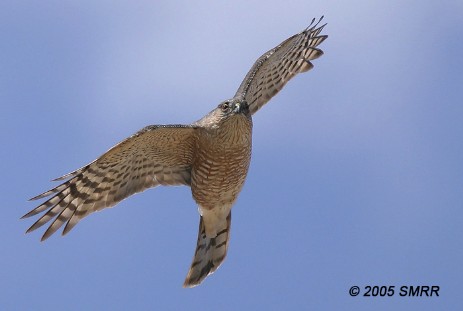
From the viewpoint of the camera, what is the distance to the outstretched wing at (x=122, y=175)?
12297 mm

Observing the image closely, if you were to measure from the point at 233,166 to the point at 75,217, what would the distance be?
2.17 meters

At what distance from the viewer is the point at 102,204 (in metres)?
12.8

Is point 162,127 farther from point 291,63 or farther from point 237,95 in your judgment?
point 291,63

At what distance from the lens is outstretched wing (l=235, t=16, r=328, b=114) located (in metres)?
→ 13.5

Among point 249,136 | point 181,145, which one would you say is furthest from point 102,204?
point 249,136

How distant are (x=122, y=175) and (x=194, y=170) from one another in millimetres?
963

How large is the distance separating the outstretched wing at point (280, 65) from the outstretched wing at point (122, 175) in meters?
1.21

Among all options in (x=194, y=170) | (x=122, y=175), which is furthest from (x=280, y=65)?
(x=122, y=175)

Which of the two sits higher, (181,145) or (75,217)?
(181,145)

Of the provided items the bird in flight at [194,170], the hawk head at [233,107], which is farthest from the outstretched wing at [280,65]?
the hawk head at [233,107]

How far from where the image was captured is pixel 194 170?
1275cm

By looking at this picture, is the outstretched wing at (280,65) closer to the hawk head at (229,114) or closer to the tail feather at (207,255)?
the hawk head at (229,114)

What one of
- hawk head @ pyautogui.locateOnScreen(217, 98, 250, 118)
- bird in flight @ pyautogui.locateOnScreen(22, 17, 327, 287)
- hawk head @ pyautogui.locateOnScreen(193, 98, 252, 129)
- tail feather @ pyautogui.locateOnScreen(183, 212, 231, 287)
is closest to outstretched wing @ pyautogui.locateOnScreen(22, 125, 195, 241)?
bird in flight @ pyautogui.locateOnScreen(22, 17, 327, 287)

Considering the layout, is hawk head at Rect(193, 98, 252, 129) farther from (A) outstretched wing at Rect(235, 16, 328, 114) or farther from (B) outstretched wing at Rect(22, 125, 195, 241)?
(A) outstretched wing at Rect(235, 16, 328, 114)
